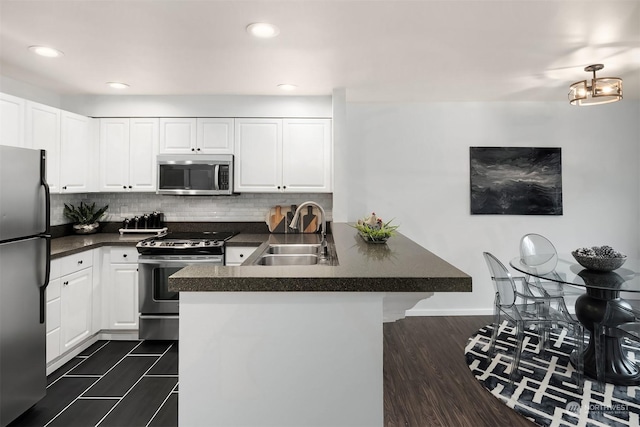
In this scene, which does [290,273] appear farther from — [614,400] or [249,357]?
[614,400]

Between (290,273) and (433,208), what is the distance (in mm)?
3157

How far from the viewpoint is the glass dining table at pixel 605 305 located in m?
2.53

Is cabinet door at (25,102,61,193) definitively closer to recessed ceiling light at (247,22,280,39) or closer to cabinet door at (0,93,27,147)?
cabinet door at (0,93,27,147)

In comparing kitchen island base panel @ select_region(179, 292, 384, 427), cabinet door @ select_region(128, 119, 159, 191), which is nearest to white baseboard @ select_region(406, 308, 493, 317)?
kitchen island base panel @ select_region(179, 292, 384, 427)

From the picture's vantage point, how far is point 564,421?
216cm

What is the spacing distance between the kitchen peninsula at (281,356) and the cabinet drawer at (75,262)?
82.8 inches

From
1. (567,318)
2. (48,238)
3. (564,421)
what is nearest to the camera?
(564,421)

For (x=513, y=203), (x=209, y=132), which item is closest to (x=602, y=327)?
(x=513, y=203)

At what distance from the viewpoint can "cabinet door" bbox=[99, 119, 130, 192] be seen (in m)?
3.73

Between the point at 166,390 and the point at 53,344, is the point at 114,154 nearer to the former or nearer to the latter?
the point at 53,344

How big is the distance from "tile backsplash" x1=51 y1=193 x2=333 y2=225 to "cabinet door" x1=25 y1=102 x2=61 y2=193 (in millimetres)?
755

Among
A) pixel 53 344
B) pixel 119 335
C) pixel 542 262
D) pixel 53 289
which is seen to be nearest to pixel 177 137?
pixel 53 289

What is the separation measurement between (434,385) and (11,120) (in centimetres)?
372

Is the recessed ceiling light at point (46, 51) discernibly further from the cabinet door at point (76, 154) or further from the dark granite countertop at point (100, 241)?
the dark granite countertop at point (100, 241)
